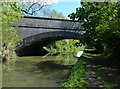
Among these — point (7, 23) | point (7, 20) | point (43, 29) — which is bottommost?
point (43, 29)

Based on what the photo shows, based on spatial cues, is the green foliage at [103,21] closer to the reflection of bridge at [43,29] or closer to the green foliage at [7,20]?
the green foliage at [7,20]

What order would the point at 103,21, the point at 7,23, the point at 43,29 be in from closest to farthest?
the point at 103,21, the point at 7,23, the point at 43,29

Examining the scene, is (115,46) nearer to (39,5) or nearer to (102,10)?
(102,10)

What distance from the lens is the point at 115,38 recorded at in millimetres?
9219

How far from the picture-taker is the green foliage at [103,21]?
9427mm

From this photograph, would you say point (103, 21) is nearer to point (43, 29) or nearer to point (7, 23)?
point (7, 23)

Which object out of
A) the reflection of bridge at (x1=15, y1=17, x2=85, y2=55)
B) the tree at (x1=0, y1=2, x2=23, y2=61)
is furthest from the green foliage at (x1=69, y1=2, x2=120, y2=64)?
the reflection of bridge at (x1=15, y1=17, x2=85, y2=55)

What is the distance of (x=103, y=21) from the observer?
35.6 ft

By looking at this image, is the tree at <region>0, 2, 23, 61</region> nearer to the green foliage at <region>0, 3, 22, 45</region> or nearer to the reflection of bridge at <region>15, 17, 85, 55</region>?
the green foliage at <region>0, 3, 22, 45</region>

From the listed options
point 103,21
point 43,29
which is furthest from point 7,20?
point 43,29

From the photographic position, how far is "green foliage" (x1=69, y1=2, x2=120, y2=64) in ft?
30.9

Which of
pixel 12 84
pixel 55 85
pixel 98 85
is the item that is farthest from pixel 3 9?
pixel 98 85

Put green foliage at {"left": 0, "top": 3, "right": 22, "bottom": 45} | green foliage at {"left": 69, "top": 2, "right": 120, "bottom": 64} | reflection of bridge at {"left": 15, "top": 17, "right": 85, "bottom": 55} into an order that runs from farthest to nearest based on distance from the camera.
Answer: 1. reflection of bridge at {"left": 15, "top": 17, "right": 85, "bottom": 55}
2. green foliage at {"left": 0, "top": 3, "right": 22, "bottom": 45}
3. green foliage at {"left": 69, "top": 2, "right": 120, "bottom": 64}

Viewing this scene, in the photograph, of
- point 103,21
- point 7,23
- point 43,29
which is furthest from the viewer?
point 43,29
